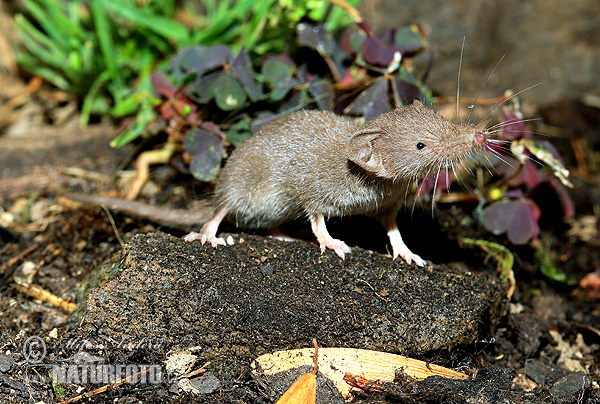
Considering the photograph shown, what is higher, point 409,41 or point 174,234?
point 409,41

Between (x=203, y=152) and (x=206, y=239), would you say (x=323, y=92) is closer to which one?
(x=203, y=152)

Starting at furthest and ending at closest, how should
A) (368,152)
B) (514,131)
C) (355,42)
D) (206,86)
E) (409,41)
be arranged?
(355,42), (409,41), (206,86), (514,131), (368,152)

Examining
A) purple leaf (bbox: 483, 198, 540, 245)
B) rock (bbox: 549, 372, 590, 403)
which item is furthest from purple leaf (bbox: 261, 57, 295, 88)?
rock (bbox: 549, 372, 590, 403)

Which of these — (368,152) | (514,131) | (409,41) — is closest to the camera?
(368,152)

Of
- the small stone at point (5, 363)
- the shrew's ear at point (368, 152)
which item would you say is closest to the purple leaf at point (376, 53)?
the shrew's ear at point (368, 152)

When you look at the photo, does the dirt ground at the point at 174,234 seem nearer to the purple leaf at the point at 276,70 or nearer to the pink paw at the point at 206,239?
the pink paw at the point at 206,239

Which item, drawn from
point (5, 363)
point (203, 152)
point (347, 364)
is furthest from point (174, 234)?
point (347, 364)

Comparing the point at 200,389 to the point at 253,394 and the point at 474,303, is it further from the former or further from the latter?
the point at 474,303
